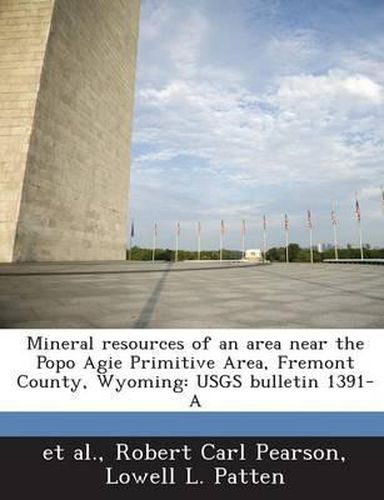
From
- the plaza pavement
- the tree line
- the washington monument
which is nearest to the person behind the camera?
the plaza pavement

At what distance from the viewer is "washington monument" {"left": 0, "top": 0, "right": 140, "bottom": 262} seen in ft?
45.0

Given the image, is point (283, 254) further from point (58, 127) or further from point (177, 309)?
point (177, 309)

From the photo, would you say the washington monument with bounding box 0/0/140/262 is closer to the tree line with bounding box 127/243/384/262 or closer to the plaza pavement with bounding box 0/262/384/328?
the plaza pavement with bounding box 0/262/384/328

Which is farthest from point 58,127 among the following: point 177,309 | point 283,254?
point 283,254

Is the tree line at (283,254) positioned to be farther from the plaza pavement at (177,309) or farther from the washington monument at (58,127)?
the plaza pavement at (177,309)

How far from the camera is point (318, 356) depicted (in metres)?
3.01

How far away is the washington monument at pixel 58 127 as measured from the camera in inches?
540

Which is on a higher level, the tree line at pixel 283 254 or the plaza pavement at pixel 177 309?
the tree line at pixel 283 254

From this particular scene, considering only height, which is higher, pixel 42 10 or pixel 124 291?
pixel 42 10

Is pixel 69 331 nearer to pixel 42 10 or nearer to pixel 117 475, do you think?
pixel 117 475

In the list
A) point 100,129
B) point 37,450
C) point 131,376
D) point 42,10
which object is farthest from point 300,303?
point 100,129

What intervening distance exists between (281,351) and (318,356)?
1.06 feet

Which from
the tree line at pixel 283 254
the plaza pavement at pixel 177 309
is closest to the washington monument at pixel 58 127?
the plaza pavement at pixel 177 309

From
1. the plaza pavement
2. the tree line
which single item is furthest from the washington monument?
the tree line
